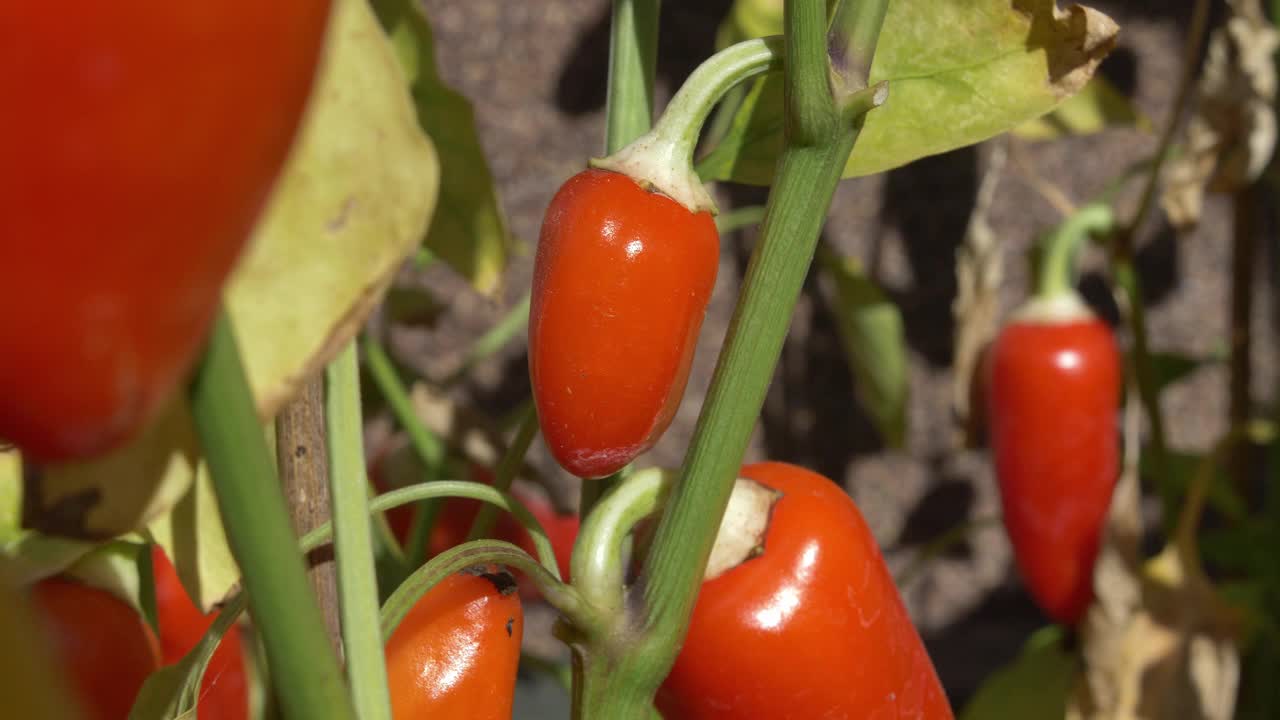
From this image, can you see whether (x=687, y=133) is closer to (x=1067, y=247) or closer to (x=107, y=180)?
(x=107, y=180)

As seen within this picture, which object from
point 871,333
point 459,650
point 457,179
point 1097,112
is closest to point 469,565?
point 459,650

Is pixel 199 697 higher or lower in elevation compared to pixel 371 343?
higher

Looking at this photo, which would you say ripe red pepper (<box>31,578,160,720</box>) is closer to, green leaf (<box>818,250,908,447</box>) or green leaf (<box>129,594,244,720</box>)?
green leaf (<box>129,594,244,720</box>)

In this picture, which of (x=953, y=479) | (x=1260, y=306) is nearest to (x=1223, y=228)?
(x=1260, y=306)

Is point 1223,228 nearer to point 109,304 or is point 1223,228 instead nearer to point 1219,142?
point 1219,142

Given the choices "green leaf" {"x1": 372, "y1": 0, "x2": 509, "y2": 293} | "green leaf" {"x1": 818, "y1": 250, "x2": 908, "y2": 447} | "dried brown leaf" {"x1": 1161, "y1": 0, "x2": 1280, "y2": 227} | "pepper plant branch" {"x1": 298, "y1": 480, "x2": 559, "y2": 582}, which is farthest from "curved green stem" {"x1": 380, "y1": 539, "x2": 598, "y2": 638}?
"dried brown leaf" {"x1": 1161, "y1": 0, "x2": 1280, "y2": 227}

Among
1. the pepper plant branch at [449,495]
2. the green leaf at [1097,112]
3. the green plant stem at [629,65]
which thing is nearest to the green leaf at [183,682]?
the pepper plant branch at [449,495]
